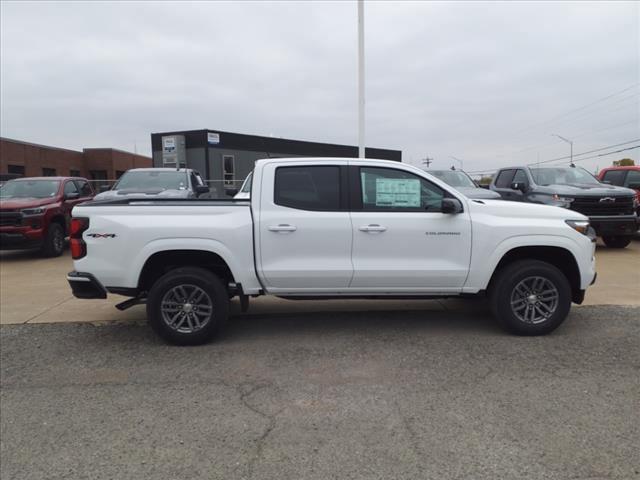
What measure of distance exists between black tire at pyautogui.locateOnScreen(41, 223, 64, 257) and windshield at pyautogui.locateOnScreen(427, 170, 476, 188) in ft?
29.3

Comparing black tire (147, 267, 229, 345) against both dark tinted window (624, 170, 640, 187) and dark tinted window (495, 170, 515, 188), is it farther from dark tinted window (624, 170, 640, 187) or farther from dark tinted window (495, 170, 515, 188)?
dark tinted window (624, 170, 640, 187)

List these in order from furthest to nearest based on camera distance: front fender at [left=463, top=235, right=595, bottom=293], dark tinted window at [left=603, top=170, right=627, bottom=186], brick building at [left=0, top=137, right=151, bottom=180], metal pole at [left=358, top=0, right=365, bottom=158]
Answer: brick building at [left=0, top=137, right=151, bottom=180], metal pole at [left=358, top=0, right=365, bottom=158], dark tinted window at [left=603, top=170, right=627, bottom=186], front fender at [left=463, top=235, right=595, bottom=293]

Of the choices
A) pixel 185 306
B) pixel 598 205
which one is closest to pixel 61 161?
pixel 598 205

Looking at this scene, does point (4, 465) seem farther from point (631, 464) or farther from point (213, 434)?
point (631, 464)

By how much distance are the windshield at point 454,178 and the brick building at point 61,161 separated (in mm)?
30381

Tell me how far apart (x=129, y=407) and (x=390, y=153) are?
45.1 m

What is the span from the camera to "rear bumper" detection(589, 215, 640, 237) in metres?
10.5

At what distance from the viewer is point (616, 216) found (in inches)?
418

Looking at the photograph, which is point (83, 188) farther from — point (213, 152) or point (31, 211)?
point (213, 152)

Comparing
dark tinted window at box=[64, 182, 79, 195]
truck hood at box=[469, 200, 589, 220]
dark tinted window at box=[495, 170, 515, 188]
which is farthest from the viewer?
dark tinted window at box=[495, 170, 515, 188]

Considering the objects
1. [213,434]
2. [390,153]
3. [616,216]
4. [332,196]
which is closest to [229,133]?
[390,153]

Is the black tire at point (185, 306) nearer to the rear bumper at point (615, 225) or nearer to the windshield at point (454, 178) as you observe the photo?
the windshield at point (454, 178)

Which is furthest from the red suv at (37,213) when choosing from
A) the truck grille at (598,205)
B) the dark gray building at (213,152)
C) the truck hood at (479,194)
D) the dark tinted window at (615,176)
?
the dark gray building at (213,152)

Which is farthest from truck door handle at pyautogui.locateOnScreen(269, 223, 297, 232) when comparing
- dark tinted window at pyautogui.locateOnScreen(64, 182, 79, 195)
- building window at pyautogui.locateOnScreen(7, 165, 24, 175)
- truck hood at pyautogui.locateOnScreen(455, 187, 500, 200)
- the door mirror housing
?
building window at pyautogui.locateOnScreen(7, 165, 24, 175)
